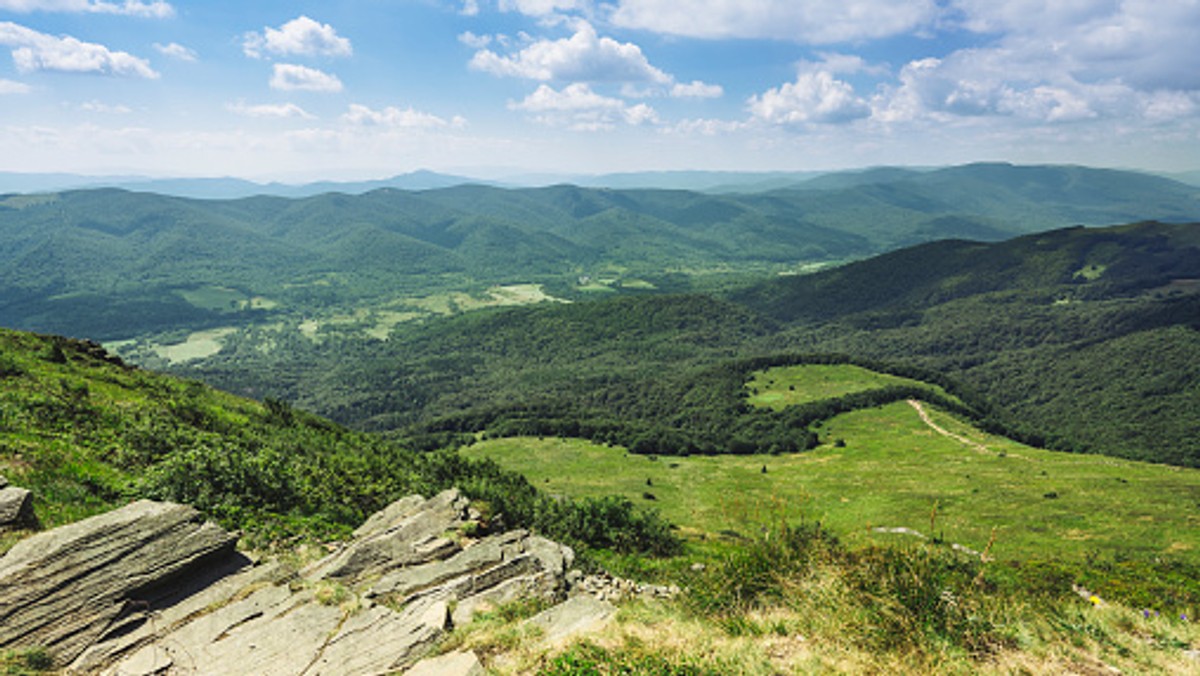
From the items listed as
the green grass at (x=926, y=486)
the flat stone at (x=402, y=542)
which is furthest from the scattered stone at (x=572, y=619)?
the green grass at (x=926, y=486)

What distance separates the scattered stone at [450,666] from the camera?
413 inches

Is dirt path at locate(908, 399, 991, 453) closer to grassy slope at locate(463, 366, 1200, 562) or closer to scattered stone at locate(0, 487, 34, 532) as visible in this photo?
grassy slope at locate(463, 366, 1200, 562)

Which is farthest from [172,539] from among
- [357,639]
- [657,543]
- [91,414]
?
[657,543]

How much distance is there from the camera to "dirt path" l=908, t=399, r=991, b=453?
414 ft

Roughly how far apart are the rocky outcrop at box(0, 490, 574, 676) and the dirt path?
14261 centimetres

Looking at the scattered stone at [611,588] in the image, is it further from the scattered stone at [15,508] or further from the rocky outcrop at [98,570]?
the scattered stone at [15,508]

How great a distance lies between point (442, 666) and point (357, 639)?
2938 mm

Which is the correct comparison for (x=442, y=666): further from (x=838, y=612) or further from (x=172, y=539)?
(x=172, y=539)

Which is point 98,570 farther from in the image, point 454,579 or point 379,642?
point 454,579

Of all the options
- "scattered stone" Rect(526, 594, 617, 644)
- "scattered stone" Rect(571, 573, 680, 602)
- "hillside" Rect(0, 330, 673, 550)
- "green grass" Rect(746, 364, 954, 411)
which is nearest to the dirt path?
"green grass" Rect(746, 364, 954, 411)

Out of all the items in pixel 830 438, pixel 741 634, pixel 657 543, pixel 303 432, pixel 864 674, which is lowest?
pixel 830 438

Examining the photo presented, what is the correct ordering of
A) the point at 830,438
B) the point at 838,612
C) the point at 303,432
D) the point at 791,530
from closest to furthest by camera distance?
the point at 838,612 < the point at 791,530 < the point at 303,432 < the point at 830,438

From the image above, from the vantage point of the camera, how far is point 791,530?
14.4 meters

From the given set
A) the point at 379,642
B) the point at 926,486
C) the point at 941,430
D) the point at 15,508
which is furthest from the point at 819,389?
the point at 15,508
